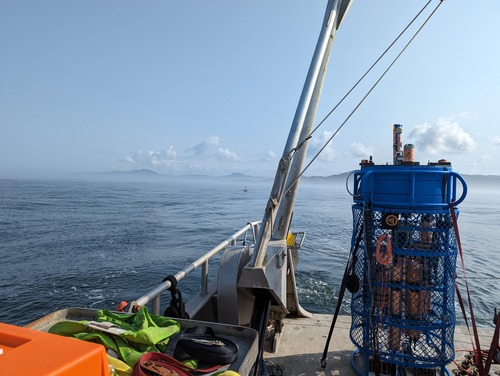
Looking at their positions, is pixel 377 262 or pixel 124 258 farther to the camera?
pixel 124 258

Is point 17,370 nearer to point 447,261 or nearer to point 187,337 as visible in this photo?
point 187,337

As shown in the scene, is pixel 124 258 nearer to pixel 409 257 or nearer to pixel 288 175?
pixel 288 175

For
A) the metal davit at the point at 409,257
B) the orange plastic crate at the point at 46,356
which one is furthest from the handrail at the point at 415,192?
the orange plastic crate at the point at 46,356

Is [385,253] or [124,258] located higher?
[385,253]

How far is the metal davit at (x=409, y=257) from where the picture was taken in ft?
10.9

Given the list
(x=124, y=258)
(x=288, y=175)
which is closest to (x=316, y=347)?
(x=288, y=175)

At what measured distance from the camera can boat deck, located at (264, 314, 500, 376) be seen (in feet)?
13.7

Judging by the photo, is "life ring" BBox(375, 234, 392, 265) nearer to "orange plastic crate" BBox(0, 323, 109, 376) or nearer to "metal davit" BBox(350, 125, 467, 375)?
"metal davit" BBox(350, 125, 467, 375)

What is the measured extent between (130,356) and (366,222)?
8.54ft

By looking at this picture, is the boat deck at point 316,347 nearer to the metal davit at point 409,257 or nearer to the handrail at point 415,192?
the metal davit at point 409,257

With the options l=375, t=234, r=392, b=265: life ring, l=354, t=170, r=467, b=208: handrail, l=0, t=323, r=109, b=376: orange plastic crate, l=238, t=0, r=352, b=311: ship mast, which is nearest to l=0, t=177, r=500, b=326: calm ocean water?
l=354, t=170, r=467, b=208: handrail

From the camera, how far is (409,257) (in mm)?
3459

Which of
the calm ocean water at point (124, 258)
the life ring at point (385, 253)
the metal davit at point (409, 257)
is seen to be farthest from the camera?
the calm ocean water at point (124, 258)

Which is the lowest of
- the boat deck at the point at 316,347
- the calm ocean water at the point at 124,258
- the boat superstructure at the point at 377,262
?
the calm ocean water at the point at 124,258
